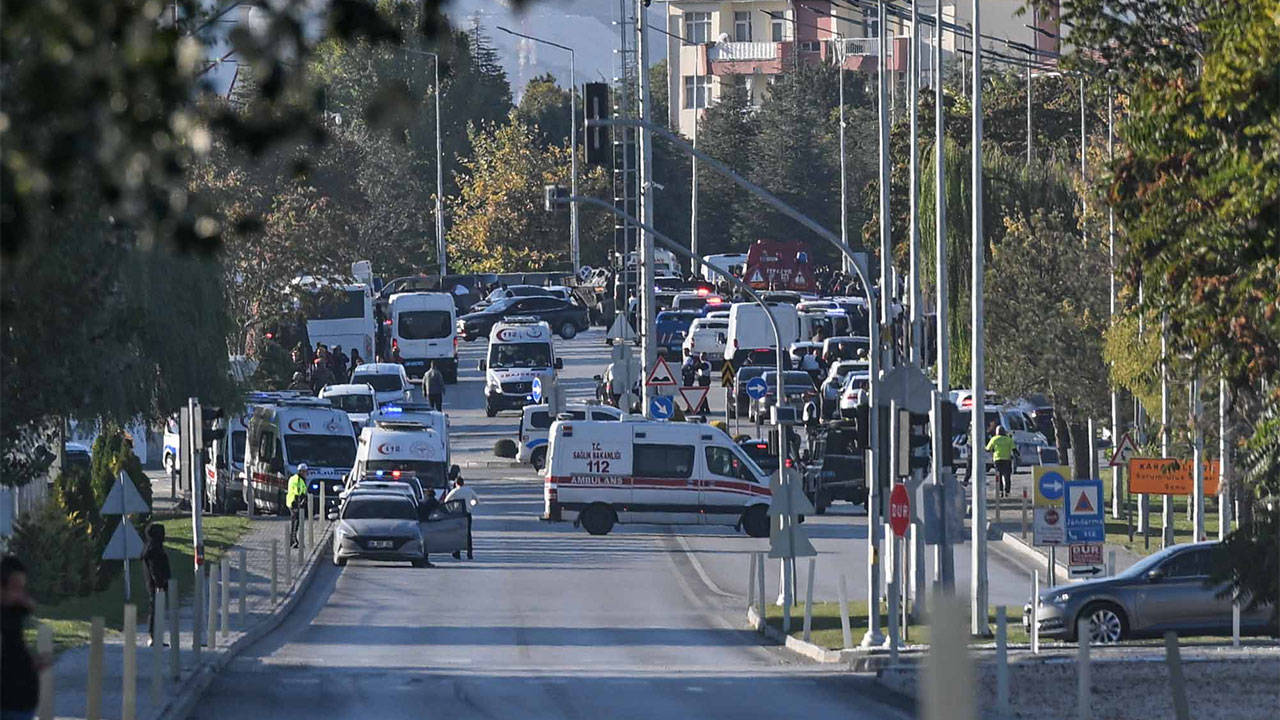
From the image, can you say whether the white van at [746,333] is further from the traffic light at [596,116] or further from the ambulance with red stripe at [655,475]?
the traffic light at [596,116]

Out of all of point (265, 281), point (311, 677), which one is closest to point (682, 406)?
point (265, 281)

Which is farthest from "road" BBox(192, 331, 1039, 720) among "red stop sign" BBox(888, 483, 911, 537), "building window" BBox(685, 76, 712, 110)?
"building window" BBox(685, 76, 712, 110)

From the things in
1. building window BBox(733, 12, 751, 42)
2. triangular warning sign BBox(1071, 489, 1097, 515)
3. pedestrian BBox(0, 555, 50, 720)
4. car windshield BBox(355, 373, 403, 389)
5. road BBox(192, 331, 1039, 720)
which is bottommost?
road BBox(192, 331, 1039, 720)

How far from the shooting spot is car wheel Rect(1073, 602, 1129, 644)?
2761 cm

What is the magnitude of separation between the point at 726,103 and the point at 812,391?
66057 millimetres

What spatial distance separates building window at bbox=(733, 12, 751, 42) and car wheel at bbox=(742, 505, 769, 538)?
104 meters

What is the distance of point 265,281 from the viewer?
198ft

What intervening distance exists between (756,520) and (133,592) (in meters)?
14.3

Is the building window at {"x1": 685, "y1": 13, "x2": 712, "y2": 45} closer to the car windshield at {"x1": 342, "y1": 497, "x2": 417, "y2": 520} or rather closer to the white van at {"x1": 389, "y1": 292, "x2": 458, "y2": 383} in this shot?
the white van at {"x1": 389, "y1": 292, "x2": 458, "y2": 383}

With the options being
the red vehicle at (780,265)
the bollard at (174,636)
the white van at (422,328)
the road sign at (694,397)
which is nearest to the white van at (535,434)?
the road sign at (694,397)

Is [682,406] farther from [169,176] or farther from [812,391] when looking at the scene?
[169,176]

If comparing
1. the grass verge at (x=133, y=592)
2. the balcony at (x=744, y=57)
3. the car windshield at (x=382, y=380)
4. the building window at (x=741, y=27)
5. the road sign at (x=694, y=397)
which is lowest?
the grass verge at (x=133, y=592)

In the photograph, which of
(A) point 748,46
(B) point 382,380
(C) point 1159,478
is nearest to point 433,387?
(B) point 382,380

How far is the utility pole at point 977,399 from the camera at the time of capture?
94.5ft
